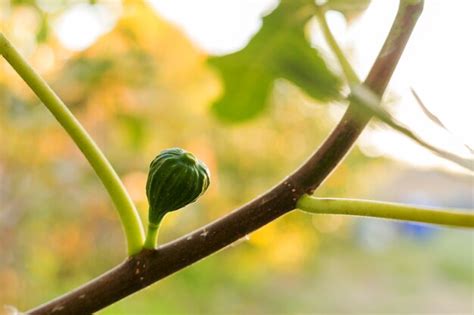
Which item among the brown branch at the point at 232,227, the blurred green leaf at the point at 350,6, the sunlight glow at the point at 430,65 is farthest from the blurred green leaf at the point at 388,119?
the blurred green leaf at the point at 350,6

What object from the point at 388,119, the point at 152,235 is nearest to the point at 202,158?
the point at 152,235

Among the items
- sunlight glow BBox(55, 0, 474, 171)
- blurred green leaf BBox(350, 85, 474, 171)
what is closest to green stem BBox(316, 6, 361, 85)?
sunlight glow BBox(55, 0, 474, 171)

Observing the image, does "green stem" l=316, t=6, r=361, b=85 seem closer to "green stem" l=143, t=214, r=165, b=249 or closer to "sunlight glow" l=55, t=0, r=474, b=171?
"sunlight glow" l=55, t=0, r=474, b=171

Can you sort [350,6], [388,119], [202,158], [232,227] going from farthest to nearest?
[202,158] < [350,6] < [232,227] < [388,119]

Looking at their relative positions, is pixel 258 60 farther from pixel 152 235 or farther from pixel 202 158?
pixel 202 158

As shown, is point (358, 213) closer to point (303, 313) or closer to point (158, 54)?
point (158, 54)
